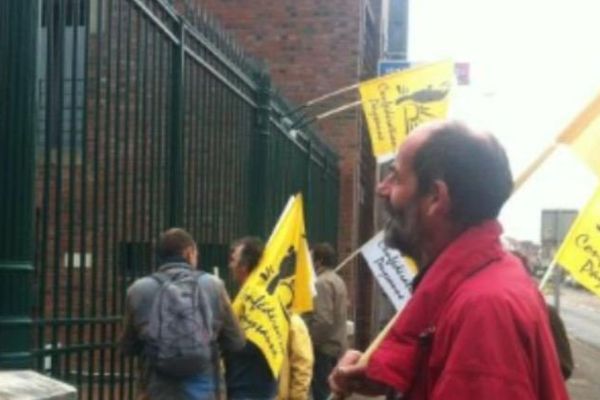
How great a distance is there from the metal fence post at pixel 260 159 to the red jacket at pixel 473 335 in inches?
240

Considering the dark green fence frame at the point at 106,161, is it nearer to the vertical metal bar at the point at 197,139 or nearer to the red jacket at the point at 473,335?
the vertical metal bar at the point at 197,139

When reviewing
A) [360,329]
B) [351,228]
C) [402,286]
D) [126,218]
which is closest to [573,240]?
[126,218]

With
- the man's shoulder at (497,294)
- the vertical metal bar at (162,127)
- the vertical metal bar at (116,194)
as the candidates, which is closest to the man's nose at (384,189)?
the man's shoulder at (497,294)

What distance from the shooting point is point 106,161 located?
5.27 meters

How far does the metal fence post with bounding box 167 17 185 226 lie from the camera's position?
625 cm

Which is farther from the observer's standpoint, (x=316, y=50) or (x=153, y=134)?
(x=316, y=50)

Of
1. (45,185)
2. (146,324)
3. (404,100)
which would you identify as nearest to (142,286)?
(146,324)

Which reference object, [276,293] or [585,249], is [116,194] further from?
[585,249]

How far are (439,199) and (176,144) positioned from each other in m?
4.03

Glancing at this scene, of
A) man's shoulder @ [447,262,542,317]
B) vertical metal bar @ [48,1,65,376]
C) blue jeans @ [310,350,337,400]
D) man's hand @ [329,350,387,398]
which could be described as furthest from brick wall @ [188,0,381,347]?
man's shoulder @ [447,262,542,317]

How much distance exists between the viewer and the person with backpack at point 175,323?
5418 mm

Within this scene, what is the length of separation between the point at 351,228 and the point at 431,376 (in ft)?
43.5

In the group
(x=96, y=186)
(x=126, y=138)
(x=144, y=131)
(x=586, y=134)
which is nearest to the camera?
(x=586, y=134)

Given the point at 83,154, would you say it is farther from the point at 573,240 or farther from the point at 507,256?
the point at 507,256
